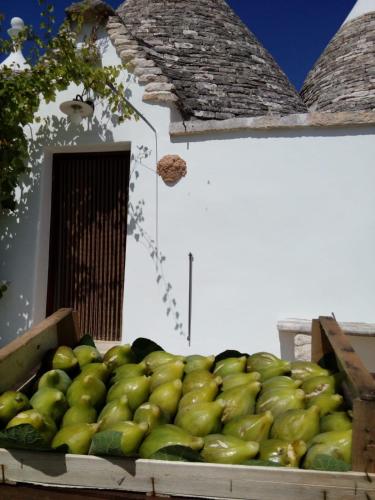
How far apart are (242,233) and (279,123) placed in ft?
3.77

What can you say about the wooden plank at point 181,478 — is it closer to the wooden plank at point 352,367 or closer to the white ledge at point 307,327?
the wooden plank at point 352,367

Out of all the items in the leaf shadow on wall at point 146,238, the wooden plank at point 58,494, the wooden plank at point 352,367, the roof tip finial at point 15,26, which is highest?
the roof tip finial at point 15,26

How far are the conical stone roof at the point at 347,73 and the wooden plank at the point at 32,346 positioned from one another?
17.5 feet

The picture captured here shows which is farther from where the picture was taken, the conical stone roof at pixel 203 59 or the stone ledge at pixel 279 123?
the conical stone roof at pixel 203 59

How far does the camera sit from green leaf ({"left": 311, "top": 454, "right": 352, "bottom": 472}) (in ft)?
4.17

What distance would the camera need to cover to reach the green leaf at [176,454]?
1.34 m

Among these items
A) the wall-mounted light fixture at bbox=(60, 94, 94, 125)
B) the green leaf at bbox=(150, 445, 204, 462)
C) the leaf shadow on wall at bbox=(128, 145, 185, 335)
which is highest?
the wall-mounted light fixture at bbox=(60, 94, 94, 125)

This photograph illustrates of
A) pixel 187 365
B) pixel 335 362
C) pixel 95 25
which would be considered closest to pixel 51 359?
pixel 187 365

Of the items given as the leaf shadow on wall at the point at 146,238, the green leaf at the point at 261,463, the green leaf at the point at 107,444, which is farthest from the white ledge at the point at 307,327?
the green leaf at the point at 107,444

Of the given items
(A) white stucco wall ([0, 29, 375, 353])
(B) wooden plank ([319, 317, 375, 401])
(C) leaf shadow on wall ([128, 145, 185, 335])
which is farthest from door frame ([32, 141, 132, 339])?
(B) wooden plank ([319, 317, 375, 401])

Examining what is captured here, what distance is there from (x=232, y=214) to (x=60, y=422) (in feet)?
10.7

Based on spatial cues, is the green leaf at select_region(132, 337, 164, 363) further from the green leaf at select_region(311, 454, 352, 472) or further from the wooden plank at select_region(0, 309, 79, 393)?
the green leaf at select_region(311, 454, 352, 472)

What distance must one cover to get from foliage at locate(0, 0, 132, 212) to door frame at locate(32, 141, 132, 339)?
29cm

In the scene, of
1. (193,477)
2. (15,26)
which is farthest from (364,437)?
(15,26)
